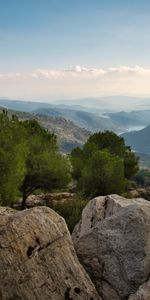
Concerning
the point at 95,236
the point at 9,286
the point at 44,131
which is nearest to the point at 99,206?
the point at 95,236

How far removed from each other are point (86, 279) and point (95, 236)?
10.1 ft

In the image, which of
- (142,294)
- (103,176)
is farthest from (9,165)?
(142,294)

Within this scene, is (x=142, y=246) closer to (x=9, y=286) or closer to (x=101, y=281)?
(x=101, y=281)

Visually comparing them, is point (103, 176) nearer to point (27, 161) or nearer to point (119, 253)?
point (27, 161)

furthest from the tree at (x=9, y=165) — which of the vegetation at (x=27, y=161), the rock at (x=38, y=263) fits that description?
the rock at (x=38, y=263)

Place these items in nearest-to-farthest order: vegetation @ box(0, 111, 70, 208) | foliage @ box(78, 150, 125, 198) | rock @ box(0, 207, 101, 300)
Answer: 1. rock @ box(0, 207, 101, 300)
2. vegetation @ box(0, 111, 70, 208)
3. foliage @ box(78, 150, 125, 198)

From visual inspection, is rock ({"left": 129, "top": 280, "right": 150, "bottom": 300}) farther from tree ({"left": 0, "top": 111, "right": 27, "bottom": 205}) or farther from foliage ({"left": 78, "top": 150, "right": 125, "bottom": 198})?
foliage ({"left": 78, "top": 150, "right": 125, "bottom": 198})

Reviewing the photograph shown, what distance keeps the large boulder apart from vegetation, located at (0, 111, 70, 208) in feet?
129

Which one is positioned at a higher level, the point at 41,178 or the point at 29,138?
the point at 29,138

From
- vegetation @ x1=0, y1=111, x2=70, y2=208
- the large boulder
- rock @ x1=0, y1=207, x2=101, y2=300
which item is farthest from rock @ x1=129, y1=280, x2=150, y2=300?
vegetation @ x1=0, y1=111, x2=70, y2=208

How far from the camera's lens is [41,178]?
7856 cm

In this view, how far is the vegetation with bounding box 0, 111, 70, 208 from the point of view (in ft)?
210

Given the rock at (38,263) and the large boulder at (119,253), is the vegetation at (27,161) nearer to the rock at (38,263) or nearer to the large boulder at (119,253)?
the large boulder at (119,253)

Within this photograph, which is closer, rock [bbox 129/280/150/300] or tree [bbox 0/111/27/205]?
rock [bbox 129/280/150/300]
